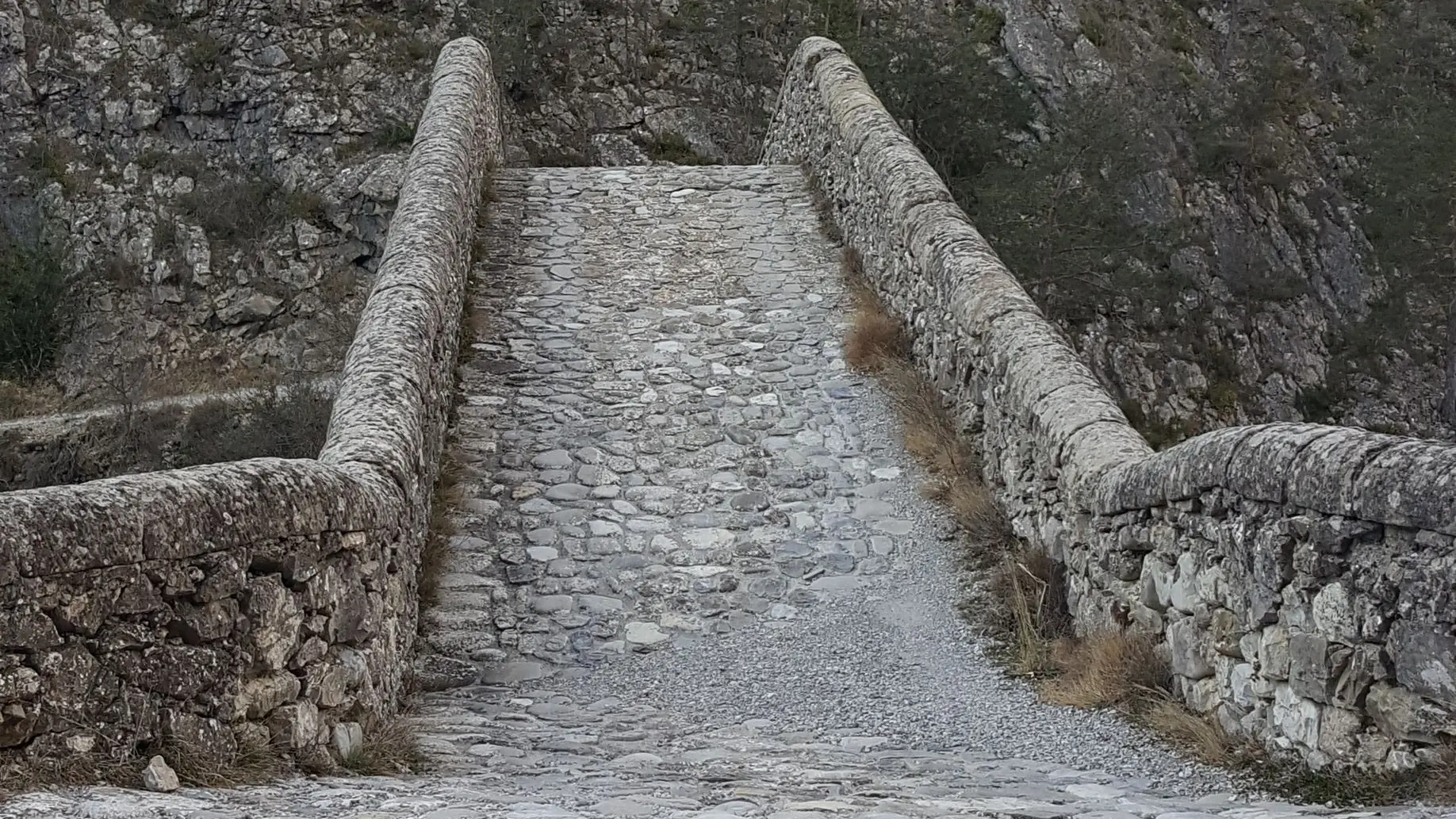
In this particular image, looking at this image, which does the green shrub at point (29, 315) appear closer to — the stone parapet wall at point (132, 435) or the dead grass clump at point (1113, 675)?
the stone parapet wall at point (132, 435)

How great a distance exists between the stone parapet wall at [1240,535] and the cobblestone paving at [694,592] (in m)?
0.32

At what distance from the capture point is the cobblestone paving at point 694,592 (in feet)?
13.4

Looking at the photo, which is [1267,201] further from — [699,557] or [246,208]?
[699,557]

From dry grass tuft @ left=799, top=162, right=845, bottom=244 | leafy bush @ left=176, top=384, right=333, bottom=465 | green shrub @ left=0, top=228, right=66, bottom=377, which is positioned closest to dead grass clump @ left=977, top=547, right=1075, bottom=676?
dry grass tuft @ left=799, top=162, right=845, bottom=244

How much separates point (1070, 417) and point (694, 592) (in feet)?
6.36

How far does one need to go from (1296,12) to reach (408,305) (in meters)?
31.1

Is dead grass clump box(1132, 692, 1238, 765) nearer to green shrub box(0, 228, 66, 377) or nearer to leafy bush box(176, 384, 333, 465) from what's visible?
leafy bush box(176, 384, 333, 465)

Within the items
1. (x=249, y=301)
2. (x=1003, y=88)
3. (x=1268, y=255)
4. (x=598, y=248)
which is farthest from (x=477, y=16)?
(x=598, y=248)

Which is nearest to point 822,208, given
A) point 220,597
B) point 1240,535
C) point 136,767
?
point 1240,535

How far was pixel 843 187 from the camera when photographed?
34.8 feet

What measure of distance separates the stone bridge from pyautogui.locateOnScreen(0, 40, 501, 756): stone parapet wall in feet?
0.04

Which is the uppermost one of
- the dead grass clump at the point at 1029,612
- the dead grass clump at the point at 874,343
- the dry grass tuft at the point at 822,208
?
the dead grass clump at the point at 1029,612

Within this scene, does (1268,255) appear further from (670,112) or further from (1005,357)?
(1005,357)

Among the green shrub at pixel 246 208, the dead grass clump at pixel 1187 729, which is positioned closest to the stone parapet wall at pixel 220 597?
the dead grass clump at pixel 1187 729
